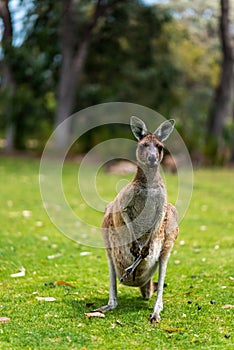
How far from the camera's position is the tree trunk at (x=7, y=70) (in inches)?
888

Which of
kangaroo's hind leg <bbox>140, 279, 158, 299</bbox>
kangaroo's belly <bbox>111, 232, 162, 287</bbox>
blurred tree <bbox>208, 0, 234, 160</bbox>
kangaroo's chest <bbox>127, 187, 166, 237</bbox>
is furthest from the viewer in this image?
blurred tree <bbox>208, 0, 234, 160</bbox>

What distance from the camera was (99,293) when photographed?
5793 mm

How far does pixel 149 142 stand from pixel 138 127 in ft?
0.57

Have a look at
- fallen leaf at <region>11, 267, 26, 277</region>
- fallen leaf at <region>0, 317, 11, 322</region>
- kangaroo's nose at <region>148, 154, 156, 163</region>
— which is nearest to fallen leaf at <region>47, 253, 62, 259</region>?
fallen leaf at <region>11, 267, 26, 277</region>

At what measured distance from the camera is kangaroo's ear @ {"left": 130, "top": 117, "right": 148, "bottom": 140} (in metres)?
4.75

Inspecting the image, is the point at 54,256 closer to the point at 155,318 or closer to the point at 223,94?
the point at 155,318

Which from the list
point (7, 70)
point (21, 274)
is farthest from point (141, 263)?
point (7, 70)

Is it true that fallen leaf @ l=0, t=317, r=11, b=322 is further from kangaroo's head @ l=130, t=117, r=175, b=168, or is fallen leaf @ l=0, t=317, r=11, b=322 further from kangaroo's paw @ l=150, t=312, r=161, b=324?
kangaroo's head @ l=130, t=117, r=175, b=168

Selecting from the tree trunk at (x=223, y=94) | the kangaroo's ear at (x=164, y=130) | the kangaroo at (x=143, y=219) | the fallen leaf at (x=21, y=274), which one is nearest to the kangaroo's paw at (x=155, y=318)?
the kangaroo at (x=143, y=219)

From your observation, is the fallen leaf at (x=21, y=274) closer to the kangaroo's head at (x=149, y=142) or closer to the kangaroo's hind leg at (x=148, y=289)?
the kangaroo's hind leg at (x=148, y=289)

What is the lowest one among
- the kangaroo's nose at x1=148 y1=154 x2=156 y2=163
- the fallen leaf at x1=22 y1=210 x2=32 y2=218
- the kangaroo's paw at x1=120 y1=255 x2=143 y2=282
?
the fallen leaf at x1=22 y1=210 x2=32 y2=218

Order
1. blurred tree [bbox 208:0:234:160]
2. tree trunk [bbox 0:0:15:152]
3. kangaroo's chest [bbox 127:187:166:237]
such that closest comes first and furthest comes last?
1. kangaroo's chest [bbox 127:187:166:237]
2. tree trunk [bbox 0:0:15:152]
3. blurred tree [bbox 208:0:234:160]

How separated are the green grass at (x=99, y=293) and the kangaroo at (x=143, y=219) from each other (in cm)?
33

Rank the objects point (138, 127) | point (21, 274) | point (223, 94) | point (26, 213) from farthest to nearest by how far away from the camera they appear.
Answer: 1. point (223, 94)
2. point (26, 213)
3. point (21, 274)
4. point (138, 127)
